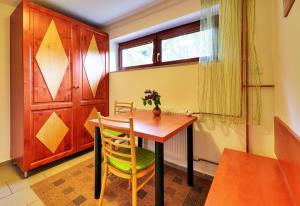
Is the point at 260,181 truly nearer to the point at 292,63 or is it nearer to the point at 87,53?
the point at 292,63

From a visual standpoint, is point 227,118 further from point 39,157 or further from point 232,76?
point 39,157

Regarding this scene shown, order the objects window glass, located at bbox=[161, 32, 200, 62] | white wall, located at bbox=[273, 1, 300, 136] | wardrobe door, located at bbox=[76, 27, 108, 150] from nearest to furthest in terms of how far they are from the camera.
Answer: white wall, located at bbox=[273, 1, 300, 136]
window glass, located at bbox=[161, 32, 200, 62]
wardrobe door, located at bbox=[76, 27, 108, 150]

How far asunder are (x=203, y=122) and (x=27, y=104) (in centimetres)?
226

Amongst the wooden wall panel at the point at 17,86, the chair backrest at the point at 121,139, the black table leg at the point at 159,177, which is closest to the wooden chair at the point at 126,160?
Answer: the chair backrest at the point at 121,139

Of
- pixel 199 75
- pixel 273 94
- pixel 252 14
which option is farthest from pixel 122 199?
pixel 252 14

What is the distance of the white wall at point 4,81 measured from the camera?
85.4 inches

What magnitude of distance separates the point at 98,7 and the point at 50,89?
144cm

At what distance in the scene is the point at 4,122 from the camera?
2227 mm

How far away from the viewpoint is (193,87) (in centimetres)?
196

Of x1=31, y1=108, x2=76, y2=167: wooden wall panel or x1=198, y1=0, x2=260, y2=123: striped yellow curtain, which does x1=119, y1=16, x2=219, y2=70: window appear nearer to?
x1=198, y1=0, x2=260, y2=123: striped yellow curtain

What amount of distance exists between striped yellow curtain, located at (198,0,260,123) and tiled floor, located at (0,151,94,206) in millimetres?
2100

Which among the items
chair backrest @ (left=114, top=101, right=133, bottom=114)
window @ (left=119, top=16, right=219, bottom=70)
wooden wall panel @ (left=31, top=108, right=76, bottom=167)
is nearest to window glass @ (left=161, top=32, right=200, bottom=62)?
window @ (left=119, top=16, right=219, bottom=70)

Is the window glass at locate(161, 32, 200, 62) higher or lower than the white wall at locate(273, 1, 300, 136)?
higher

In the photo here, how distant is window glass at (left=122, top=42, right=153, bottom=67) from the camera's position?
8.73ft
